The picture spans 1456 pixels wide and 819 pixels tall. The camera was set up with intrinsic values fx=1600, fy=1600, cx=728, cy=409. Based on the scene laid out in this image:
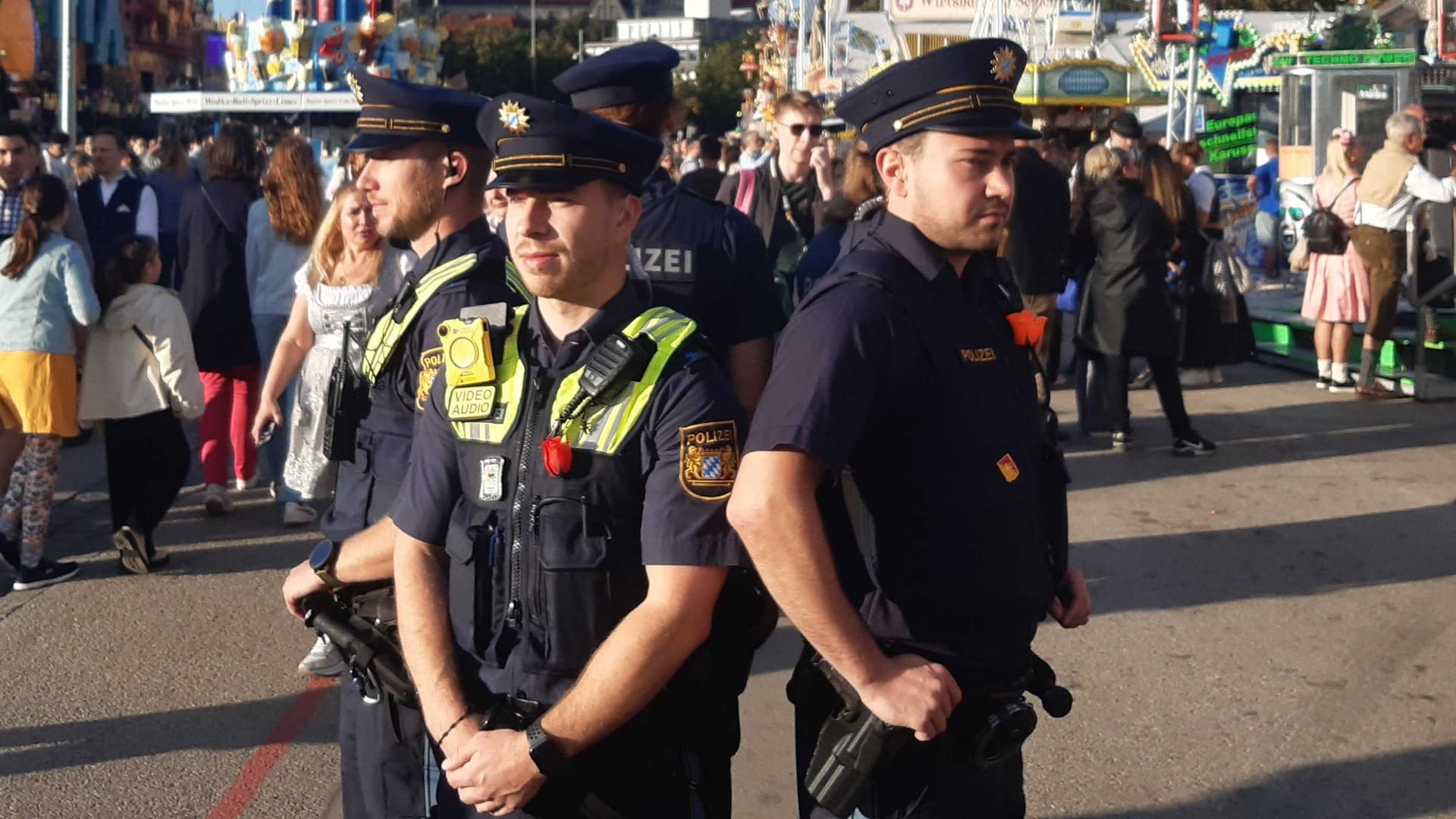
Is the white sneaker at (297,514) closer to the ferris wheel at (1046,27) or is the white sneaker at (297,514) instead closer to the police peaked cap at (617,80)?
the police peaked cap at (617,80)

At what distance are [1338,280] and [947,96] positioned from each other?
919 cm

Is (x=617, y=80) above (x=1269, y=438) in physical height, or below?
above

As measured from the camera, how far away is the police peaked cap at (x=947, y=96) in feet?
8.92

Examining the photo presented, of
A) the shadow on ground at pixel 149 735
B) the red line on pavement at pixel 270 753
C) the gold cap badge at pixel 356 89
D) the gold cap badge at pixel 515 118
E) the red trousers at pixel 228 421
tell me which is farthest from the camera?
the red trousers at pixel 228 421

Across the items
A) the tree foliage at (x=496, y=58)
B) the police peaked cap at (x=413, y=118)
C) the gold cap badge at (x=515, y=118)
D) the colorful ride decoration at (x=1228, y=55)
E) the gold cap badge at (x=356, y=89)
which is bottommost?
the gold cap badge at (x=515, y=118)

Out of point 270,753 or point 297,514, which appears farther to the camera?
point 297,514

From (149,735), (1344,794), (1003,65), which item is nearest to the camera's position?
(1003,65)

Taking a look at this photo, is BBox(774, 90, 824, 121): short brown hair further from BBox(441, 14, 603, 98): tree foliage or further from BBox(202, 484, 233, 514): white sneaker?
BBox(441, 14, 603, 98): tree foliage

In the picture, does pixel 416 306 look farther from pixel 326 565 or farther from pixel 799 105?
pixel 799 105

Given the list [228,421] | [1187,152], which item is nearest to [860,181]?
[228,421]

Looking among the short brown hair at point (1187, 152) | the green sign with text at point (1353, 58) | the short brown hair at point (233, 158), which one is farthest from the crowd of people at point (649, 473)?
the green sign with text at point (1353, 58)

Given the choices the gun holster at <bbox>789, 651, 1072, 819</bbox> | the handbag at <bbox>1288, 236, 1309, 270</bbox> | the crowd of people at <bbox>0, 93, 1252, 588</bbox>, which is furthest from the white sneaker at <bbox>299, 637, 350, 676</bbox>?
the handbag at <bbox>1288, 236, 1309, 270</bbox>

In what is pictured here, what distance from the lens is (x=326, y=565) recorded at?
3.09 m

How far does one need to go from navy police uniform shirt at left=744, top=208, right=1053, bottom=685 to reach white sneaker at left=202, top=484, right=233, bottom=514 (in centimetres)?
619
